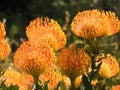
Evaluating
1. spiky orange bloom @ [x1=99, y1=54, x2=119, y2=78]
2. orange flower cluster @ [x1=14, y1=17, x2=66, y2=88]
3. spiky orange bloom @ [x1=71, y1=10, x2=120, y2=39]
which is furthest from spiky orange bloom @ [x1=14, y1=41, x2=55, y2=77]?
spiky orange bloom @ [x1=99, y1=54, x2=119, y2=78]

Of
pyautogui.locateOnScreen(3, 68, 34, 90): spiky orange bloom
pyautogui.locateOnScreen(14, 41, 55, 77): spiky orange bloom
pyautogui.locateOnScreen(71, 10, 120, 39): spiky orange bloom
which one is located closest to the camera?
pyautogui.locateOnScreen(14, 41, 55, 77): spiky orange bloom

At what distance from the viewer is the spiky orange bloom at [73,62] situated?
8.85 feet

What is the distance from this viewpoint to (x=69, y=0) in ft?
38.1

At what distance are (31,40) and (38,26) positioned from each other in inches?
4.5

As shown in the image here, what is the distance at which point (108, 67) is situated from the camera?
2.99 m

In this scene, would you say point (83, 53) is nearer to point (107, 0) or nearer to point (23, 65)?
point (23, 65)

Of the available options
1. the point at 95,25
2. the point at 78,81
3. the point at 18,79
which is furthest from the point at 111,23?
the point at 18,79

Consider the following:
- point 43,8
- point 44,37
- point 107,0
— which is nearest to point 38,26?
point 44,37

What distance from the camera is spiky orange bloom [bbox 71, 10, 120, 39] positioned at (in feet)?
9.09

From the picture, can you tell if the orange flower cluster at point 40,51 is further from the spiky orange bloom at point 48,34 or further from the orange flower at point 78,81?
the orange flower at point 78,81

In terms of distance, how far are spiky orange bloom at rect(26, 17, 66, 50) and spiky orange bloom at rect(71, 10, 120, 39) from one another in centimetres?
8

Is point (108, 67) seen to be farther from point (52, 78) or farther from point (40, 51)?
point (40, 51)

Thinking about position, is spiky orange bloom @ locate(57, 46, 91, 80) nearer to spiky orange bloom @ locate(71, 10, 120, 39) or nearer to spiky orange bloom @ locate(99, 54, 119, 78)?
spiky orange bloom @ locate(71, 10, 120, 39)

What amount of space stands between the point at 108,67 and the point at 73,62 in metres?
0.35
